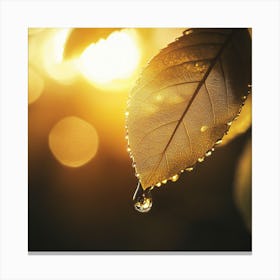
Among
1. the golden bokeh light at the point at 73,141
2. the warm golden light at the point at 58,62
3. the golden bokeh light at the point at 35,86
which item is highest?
A: the warm golden light at the point at 58,62

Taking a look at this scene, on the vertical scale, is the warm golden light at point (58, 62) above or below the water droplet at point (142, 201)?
above

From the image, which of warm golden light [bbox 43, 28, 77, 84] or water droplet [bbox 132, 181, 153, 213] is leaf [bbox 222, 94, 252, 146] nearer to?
water droplet [bbox 132, 181, 153, 213]

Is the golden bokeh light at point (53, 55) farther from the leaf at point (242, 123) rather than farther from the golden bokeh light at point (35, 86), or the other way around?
the leaf at point (242, 123)

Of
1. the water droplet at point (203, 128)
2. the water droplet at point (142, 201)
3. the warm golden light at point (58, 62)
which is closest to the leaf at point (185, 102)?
the water droplet at point (203, 128)

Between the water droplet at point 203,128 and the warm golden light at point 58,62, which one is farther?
the warm golden light at point 58,62
